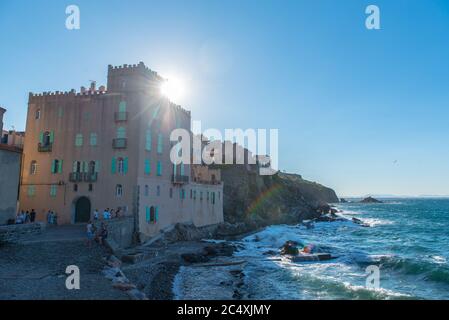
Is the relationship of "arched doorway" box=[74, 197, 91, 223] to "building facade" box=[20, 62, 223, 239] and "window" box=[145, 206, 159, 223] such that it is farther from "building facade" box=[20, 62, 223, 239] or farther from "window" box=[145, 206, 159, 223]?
"window" box=[145, 206, 159, 223]

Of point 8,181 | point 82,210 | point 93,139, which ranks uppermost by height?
point 93,139

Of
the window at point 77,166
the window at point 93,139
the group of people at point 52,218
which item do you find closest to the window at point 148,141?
the window at point 93,139

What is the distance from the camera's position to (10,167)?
24.1m

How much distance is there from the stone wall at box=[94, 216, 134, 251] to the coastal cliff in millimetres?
29316

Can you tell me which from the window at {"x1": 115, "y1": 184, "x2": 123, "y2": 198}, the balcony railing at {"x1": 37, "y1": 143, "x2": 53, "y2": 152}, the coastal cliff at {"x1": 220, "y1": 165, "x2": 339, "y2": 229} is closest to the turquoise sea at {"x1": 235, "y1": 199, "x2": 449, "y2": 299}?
the window at {"x1": 115, "y1": 184, "x2": 123, "y2": 198}

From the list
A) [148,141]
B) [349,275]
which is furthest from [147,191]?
[349,275]

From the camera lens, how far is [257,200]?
73.4 metres

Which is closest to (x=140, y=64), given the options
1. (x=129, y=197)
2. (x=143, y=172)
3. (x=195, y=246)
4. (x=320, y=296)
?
(x=143, y=172)

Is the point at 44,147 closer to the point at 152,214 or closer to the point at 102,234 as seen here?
the point at 152,214

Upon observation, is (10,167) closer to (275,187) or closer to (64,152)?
(64,152)

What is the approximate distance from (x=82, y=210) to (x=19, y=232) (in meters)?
10.5

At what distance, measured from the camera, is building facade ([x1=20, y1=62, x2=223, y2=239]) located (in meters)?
31.7

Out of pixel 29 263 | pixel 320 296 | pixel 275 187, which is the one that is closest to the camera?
pixel 29 263
